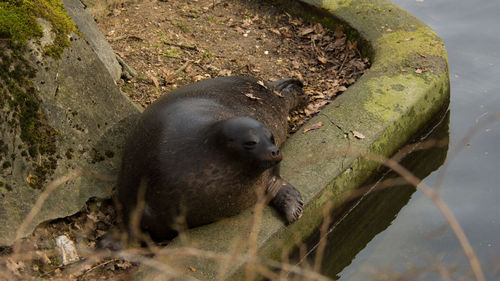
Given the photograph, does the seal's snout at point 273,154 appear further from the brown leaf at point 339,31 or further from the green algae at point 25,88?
the brown leaf at point 339,31

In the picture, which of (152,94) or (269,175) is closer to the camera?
(269,175)

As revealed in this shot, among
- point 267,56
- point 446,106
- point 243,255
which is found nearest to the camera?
point 243,255

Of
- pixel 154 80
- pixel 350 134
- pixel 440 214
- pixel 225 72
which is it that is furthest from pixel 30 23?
pixel 440 214

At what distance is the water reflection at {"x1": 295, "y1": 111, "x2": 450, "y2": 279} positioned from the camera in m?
4.93

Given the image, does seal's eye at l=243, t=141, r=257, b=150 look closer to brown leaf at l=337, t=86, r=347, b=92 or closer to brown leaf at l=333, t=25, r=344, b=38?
brown leaf at l=337, t=86, r=347, b=92

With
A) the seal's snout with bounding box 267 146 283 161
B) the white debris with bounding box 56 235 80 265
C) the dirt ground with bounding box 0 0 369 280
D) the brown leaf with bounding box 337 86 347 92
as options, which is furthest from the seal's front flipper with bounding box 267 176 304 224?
the brown leaf with bounding box 337 86 347 92

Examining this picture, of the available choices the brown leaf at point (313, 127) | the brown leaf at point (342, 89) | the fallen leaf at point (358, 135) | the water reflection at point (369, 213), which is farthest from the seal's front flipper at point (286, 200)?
the brown leaf at point (342, 89)

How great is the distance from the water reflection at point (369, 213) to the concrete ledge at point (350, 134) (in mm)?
259

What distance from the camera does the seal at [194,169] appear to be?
13.2 ft

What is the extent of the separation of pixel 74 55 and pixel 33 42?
1.24ft

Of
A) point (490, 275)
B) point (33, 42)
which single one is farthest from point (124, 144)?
point (490, 275)

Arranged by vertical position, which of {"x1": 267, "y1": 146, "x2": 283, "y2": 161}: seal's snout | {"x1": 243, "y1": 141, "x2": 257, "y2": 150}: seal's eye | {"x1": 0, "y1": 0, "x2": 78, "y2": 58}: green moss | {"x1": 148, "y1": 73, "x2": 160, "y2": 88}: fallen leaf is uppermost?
{"x1": 0, "y1": 0, "x2": 78, "y2": 58}: green moss

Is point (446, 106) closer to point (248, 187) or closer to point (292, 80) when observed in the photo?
point (292, 80)

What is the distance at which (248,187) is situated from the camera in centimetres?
434
